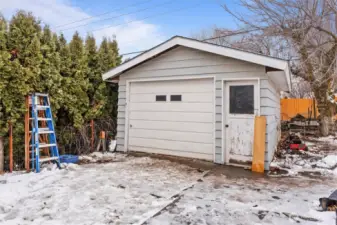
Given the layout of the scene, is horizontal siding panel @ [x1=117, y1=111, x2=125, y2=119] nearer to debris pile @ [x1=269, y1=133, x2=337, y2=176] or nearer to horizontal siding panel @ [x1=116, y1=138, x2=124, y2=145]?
horizontal siding panel @ [x1=116, y1=138, x2=124, y2=145]

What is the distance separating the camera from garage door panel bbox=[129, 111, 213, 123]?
5.50 meters

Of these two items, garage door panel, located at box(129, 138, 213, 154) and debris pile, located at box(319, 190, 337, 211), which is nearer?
debris pile, located at box(319, 190, 337, 211)

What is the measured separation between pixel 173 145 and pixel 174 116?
0.75m

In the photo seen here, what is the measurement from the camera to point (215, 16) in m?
12.0

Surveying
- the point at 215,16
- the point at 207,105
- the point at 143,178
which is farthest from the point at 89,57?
the point at 215,16

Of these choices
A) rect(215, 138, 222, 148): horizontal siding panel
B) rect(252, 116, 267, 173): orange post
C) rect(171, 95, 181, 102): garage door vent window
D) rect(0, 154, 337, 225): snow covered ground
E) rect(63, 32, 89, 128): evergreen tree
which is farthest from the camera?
rect(171, 95, 181, 102): garage door vent window

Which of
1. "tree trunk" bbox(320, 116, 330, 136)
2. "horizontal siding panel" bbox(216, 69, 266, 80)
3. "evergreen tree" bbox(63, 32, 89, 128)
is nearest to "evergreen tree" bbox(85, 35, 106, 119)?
"evergreen tree" bbox(63, 32, 89, 128)

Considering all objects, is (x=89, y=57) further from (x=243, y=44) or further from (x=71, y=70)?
(x=243, y=44)

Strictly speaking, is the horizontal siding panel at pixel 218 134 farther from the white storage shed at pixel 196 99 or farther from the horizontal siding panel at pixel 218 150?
the horizontal siding panel at pixel 218 150

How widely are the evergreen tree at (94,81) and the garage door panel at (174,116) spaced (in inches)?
38.2

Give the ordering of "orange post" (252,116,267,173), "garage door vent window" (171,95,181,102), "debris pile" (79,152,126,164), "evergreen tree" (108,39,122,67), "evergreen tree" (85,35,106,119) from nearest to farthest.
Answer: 1. "orange post" (252,116,267,173)
2. "debris pile" (79,152,126,164)
3. "garage door vent window" (171,95,181,102)
4. "evergreen tree" (85,35,106,119)
5. "evergreen tree" (108,39,122,67)

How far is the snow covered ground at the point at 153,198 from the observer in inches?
102

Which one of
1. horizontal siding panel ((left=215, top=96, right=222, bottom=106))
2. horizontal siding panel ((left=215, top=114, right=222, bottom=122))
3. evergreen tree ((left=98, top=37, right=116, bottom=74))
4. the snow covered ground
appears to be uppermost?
evergreen tree ((left=98, top=37, right=116, bottom=74))

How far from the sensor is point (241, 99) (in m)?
5.02
